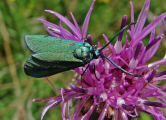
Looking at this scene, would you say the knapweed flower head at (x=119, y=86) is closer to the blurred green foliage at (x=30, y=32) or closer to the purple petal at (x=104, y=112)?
the purple petal at (x=104, y=112)

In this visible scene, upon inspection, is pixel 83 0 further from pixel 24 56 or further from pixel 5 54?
pixel 5 54

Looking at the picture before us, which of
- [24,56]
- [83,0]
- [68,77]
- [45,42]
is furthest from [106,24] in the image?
[45,42]

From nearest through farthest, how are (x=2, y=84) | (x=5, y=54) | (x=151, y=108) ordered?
(x=151, y=108) < (x=2, y=84) < (x=5, y=54)

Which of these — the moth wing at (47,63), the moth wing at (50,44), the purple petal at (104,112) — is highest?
the moth wing at (50,44)

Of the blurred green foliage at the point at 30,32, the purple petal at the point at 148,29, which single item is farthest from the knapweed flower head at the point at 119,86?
the blurred green foliage at the point at 30,32

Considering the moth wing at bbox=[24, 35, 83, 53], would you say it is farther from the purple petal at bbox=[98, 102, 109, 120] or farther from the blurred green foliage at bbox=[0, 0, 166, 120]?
the blurred green foliage at bbox=[0, 0, 166, 120]

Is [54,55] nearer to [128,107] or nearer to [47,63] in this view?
[47,63]
